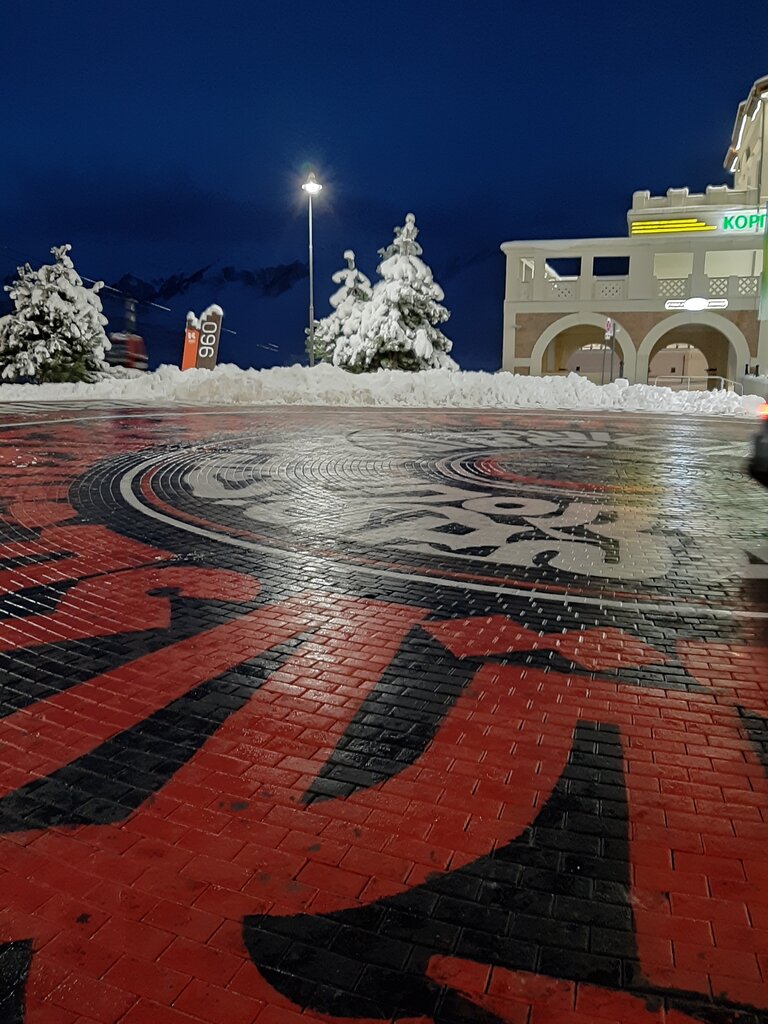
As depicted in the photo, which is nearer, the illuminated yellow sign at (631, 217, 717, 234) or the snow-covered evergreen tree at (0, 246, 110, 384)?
the snow-covered evergreen tree at (0, 246, 110, 384)

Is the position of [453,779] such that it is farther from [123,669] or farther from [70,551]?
[70,551]

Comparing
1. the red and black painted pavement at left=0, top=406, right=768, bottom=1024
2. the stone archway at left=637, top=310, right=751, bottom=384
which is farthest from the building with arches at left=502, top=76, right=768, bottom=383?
the red and black painted pavement at left=0, top=406, right=768, bottom=1024

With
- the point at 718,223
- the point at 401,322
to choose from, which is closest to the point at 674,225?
the point at 718,223

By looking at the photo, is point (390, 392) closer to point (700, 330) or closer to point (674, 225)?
point (674, 225)

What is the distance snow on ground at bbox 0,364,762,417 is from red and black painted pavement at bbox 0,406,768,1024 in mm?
17618

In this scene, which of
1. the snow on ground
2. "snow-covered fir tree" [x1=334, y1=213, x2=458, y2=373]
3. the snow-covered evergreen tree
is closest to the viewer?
the snow on ground

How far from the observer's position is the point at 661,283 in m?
36.6

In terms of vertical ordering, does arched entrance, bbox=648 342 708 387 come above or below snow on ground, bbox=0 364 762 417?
above

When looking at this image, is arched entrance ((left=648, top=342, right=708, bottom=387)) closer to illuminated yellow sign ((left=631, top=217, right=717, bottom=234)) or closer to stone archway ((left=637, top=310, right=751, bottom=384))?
stone archway ((left=637, top=310, right=751, bottom=384))

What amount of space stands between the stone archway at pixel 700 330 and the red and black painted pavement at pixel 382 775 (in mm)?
32162

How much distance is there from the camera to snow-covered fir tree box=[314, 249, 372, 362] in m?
37.8

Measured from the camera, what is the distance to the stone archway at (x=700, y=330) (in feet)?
117

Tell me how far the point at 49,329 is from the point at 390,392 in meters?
16.3


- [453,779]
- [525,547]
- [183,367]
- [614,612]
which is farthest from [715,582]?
[183,367]
